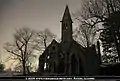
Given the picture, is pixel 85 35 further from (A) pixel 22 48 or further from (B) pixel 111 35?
(A) pixel 22 48

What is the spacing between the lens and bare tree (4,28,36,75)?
7.61 ft

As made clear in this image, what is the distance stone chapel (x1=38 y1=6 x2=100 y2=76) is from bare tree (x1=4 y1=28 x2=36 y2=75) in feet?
0.56

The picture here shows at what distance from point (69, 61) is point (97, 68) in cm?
38

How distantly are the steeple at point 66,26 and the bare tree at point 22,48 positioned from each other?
1.42ft

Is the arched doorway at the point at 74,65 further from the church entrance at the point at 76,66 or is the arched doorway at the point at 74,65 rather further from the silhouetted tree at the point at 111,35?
the silhouetted tree at the point at 111,35

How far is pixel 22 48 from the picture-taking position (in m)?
2.37

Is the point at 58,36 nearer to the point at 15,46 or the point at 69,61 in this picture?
the point at 69,61

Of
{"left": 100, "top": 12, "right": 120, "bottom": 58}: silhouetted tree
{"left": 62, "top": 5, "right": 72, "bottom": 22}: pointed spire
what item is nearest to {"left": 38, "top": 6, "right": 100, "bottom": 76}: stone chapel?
{"left": 62, "top": 5, "right": 72, "bottom": 22}: pointed spire

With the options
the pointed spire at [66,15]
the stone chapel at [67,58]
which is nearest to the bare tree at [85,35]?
the stone chapel at [67,58]

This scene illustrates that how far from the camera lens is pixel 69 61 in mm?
2447

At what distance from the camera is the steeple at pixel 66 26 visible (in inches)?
95.8

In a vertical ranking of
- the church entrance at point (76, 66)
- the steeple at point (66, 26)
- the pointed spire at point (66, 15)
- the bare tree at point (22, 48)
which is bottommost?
the church entrance at point (76, 66)

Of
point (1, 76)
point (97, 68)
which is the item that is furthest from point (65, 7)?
point (1, 76)

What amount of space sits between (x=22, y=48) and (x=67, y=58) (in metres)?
0.61
